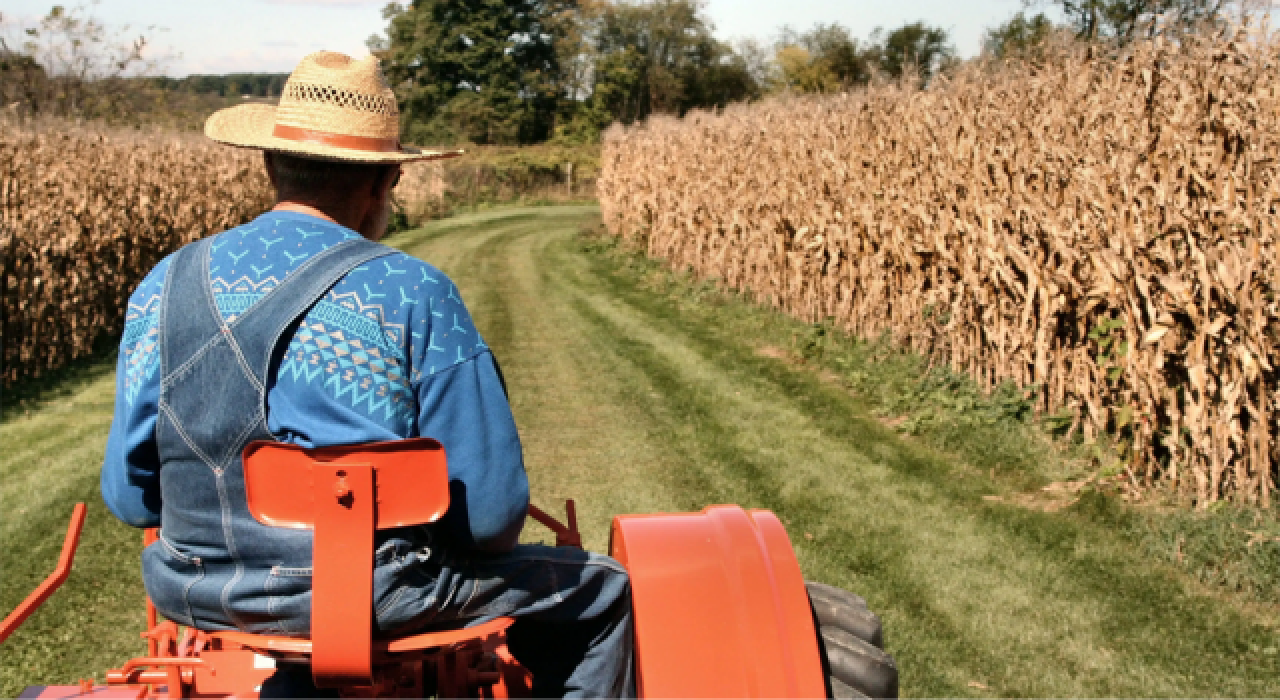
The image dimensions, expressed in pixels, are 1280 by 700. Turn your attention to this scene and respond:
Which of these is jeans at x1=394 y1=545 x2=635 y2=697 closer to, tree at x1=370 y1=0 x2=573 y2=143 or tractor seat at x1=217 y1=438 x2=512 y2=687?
tractor seat at x1=217 y1=438 x2=512 y2=687

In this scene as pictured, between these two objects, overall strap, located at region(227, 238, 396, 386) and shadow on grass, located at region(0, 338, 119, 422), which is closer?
overall strap, located at region(227, 238, 396, 386)

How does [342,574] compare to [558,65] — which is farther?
[558,65]

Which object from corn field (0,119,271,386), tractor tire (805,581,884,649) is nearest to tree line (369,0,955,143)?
corn field (0,119,271,386)

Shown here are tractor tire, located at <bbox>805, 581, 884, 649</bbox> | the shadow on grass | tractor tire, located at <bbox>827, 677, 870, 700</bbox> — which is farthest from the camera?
the shadow on grass

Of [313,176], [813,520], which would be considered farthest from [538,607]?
[813,520]

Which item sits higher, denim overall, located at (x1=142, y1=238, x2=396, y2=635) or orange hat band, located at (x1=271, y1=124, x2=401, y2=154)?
orange hat band, located at (x1=271, y1=124, x2=401, y2=154)

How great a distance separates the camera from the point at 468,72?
190ft

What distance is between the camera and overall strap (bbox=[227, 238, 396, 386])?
Result: 6.51 feet

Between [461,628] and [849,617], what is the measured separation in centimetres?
123

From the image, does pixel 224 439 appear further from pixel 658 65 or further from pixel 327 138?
pixel 658 65

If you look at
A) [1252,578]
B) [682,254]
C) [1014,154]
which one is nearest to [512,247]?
[682,254]

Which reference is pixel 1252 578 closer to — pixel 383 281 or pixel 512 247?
→ pixel 383 281

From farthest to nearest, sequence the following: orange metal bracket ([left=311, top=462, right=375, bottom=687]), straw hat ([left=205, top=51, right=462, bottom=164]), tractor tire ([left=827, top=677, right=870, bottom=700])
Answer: tractor tire ([left=827, top=677, right=870, bottom=700]) < straw hat ([left=205, top=51, right=462, bottom=164]) < orange metal bracket ([left=311, top=462, right=375, bottom=687])

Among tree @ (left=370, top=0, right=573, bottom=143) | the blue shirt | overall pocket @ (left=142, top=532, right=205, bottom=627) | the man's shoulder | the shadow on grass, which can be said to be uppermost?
tree @ (left=370, top=0, right=573, bottom=143)
